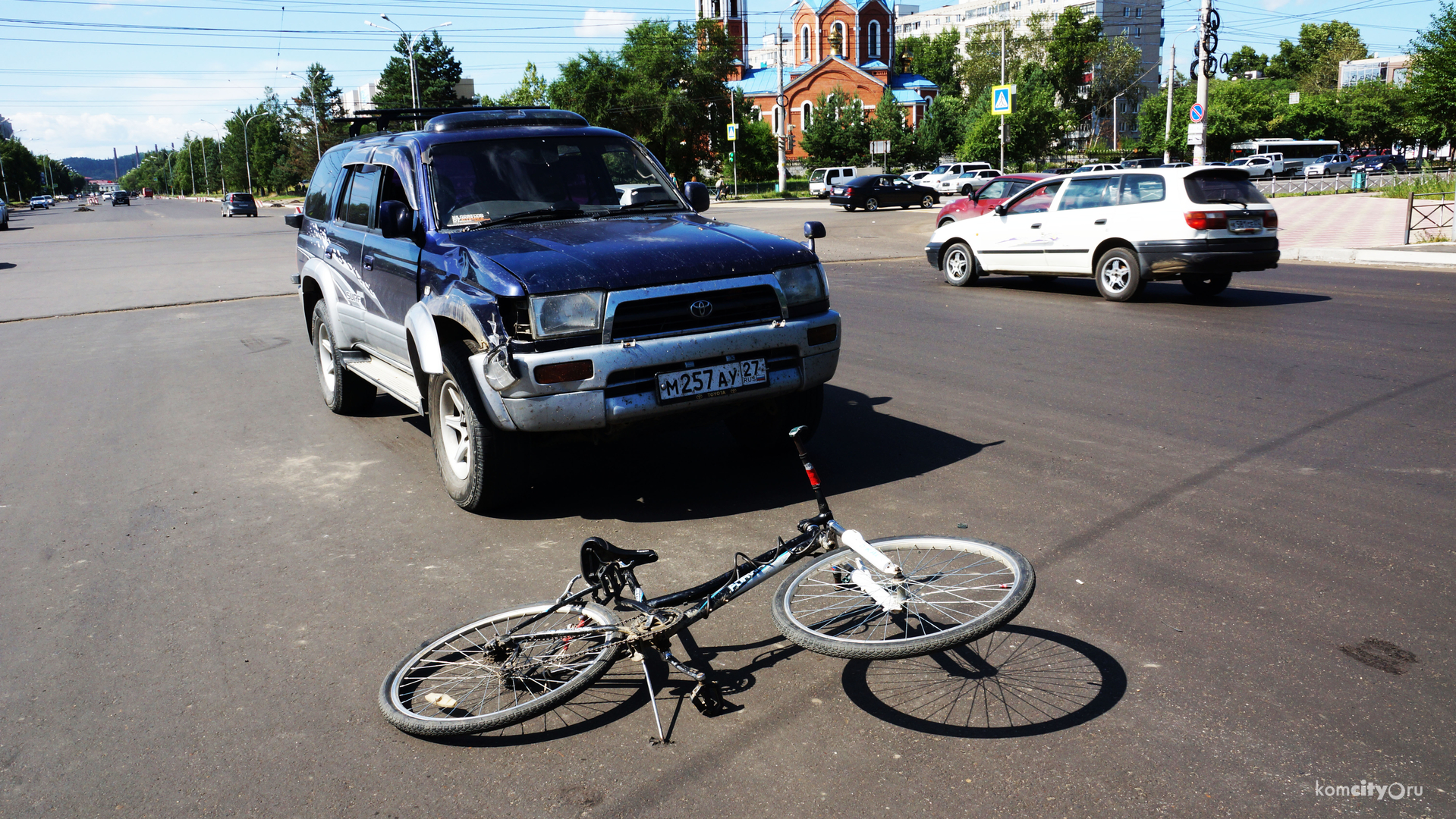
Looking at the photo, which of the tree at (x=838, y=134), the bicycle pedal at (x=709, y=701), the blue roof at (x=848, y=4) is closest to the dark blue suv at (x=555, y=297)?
the bicycle pedal at (x=709, y=701)

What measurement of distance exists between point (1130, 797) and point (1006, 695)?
58 cm

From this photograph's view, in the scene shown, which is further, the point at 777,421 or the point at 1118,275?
the point at 1118,275

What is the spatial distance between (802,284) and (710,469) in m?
1.25

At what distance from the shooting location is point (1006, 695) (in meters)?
3.19

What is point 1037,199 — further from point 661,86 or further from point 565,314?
point 661,86

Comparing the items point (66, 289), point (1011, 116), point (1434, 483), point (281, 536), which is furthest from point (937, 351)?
point (1011, 116)

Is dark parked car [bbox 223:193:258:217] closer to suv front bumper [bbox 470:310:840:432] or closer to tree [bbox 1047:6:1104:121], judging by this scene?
suv front bumper [bbox 470:310:840:432]

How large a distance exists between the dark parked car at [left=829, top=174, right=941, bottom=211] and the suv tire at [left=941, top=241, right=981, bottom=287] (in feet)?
100

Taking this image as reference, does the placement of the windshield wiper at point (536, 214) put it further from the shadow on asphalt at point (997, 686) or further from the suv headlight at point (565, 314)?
the shadow on asphalt at point (997, 686)

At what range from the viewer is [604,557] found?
11.0 feet

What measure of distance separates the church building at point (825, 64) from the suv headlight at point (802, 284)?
81.7m

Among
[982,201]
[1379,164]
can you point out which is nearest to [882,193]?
[982,201]

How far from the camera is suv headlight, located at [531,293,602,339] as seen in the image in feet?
15.2

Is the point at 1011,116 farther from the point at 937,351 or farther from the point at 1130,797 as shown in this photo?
the point at 1130,797
